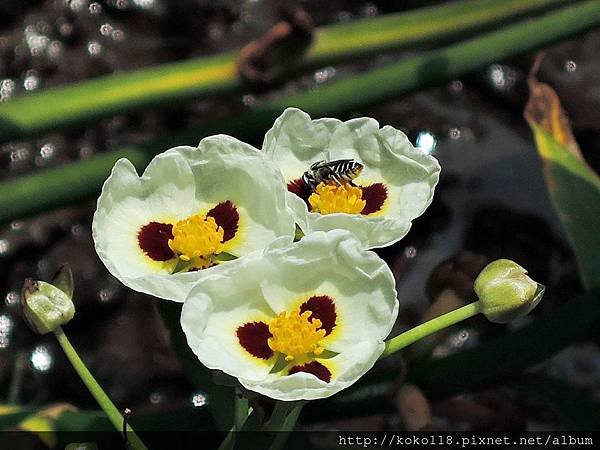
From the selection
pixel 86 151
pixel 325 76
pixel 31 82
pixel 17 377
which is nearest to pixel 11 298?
pixel 17 377

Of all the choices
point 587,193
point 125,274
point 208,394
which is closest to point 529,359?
point 587,193

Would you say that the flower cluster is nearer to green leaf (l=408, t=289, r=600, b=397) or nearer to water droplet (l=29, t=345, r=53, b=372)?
green leaf (l=408, t=289, r=600, b=397)

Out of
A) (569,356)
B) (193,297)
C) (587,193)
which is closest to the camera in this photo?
(193,297)

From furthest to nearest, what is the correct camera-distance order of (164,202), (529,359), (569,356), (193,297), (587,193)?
(569,356), (587,193), (529,359), (164,202), (193,297)

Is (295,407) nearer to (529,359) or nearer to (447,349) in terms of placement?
(529,359)

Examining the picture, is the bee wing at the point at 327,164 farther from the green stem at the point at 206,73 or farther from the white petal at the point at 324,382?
the green stem at the point at 206,73

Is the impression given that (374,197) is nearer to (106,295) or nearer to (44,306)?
(44,306)

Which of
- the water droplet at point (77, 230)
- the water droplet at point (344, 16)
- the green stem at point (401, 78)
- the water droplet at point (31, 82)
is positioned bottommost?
the water droplet at point (77, 230)

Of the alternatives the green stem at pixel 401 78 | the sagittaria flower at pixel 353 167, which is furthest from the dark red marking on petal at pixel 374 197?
the green stem at pixel 401 78
